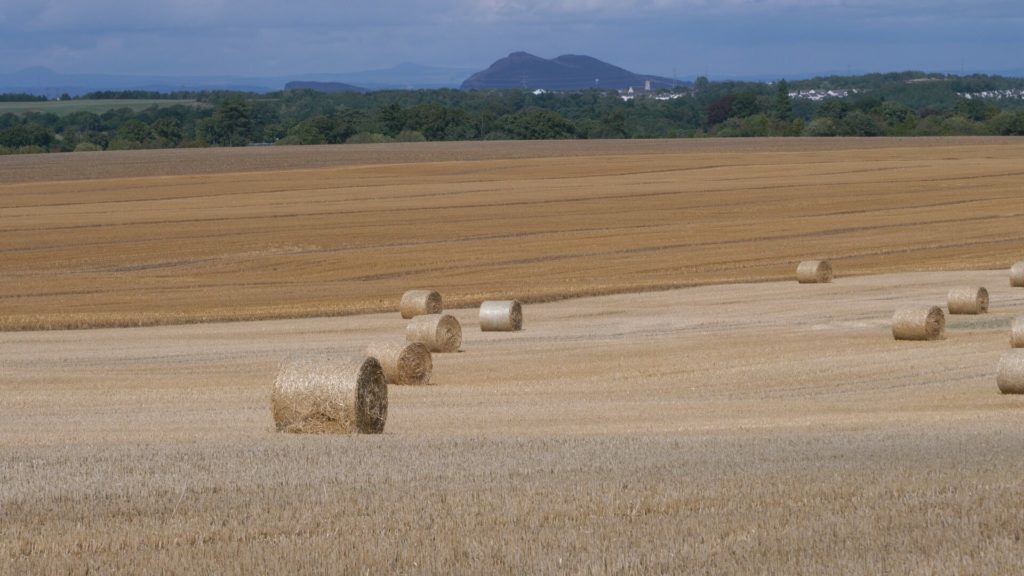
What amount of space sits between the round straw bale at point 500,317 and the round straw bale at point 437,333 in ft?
7.66

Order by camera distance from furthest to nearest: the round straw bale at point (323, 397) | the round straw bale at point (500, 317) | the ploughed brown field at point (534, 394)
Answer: the round straw bale at point (500, 317), the round straw bale at point (323, 397), the ploughed brown field at point (534, 394)

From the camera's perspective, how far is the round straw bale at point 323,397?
12.6 metres

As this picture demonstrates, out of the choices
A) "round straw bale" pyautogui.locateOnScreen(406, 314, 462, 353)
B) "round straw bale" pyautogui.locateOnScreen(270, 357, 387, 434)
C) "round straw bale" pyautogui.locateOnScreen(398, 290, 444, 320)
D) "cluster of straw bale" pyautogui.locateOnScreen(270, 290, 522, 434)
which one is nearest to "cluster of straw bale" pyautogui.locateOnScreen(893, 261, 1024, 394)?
"round straw bale" pyautogui.locateOnScreen(406, 314, 462, 353)

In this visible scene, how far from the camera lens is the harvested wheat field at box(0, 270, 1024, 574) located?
23.4 feet

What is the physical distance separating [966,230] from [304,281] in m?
20.9

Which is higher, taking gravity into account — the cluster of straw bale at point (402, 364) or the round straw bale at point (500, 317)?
the cluster of straw bale at point (402, 364)

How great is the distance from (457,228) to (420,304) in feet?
67.4

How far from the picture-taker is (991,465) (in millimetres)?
9617

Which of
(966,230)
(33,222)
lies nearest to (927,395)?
(966,230)

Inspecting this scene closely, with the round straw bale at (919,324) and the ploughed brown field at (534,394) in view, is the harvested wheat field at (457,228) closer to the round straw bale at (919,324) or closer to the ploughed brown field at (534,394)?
the ploughed brown field at (534,394)

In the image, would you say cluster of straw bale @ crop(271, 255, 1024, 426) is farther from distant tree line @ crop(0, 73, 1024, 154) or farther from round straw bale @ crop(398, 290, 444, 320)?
distant tree line @ crop(0, 73, 1024, 154)

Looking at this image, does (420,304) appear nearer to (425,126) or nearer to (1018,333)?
(1018,333)

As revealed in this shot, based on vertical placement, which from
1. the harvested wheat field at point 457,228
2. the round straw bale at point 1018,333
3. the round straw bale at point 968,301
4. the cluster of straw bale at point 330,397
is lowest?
the harvested wheat field at point 457,228

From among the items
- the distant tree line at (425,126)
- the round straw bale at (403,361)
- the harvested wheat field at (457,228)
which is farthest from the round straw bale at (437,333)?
the distant tree line at (425,126)
